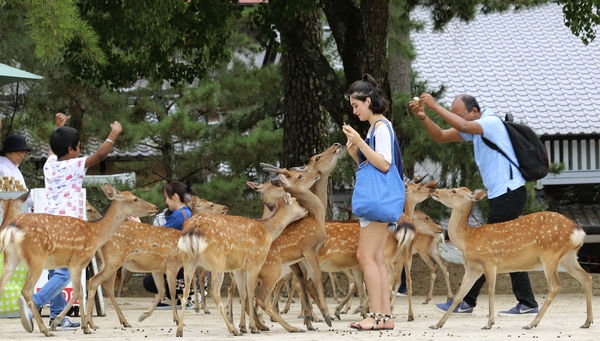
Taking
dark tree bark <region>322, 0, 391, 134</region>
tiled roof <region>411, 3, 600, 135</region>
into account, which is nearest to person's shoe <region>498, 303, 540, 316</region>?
dark tree bark <region>322, 0, 391, 134</region>

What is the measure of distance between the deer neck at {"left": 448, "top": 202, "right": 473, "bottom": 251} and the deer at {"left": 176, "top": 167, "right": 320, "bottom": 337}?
117cm

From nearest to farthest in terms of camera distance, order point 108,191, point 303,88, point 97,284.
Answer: point 108,191 → point 97,284 → point 303,88

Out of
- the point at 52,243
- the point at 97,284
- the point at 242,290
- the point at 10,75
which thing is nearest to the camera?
the point at 52,243

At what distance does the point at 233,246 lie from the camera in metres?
8.62

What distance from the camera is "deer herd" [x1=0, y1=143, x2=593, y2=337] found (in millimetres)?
8477

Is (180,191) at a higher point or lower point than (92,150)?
higher

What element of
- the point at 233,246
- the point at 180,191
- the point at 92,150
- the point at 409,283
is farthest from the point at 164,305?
the point at 92,150

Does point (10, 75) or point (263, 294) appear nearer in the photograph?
point (263, 294)

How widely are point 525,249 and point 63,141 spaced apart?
140 inches

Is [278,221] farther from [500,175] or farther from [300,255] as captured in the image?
[500,175]

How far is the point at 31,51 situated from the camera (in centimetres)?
1639

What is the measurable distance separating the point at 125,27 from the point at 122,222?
15.1 ft

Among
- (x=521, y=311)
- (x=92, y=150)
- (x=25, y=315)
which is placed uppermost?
(x=92, y=150)

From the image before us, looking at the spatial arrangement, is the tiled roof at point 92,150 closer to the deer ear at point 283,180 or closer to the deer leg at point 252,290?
the deer ear at point 283,180
